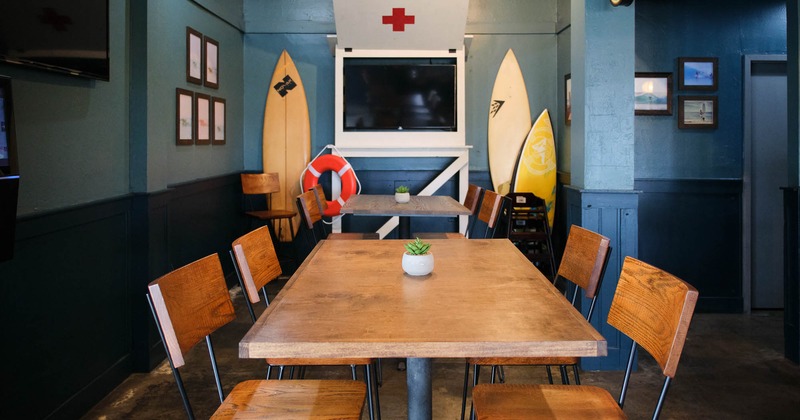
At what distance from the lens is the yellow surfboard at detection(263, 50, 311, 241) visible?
243 inches

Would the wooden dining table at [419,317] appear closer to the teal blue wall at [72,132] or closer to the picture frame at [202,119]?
the teal blue wall at [72,132]

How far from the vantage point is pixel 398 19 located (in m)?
5.62

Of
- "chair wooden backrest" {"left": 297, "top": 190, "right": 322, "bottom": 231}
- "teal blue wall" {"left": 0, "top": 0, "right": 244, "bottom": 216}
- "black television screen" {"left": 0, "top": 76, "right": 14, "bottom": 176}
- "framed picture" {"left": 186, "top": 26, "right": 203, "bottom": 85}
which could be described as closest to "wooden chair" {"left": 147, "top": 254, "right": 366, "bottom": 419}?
"black television screen" {"left": 0, "top": 76, "right": 14, "bottom": 176}

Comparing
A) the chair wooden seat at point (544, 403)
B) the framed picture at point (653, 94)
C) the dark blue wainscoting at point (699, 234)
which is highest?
the framed picture at point (653, 94)

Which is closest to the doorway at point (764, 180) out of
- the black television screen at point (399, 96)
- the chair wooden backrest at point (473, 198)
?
the chair wooden backrest at point (473, 198)

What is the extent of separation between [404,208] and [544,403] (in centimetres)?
248

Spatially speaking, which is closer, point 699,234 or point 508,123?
point 699,234

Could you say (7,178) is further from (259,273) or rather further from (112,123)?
(112,123)

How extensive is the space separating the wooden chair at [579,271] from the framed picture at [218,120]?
11.7 feet

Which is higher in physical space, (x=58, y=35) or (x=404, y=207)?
(x=58, y=35)

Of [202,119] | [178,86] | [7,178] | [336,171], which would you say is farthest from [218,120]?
[7,178]

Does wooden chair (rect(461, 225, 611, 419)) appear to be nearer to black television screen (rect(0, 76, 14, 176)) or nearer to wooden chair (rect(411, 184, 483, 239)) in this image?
black television screen (rect(0, 76, 14, 176))

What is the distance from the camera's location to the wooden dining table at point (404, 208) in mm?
4117

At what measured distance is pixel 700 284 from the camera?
497 cm
